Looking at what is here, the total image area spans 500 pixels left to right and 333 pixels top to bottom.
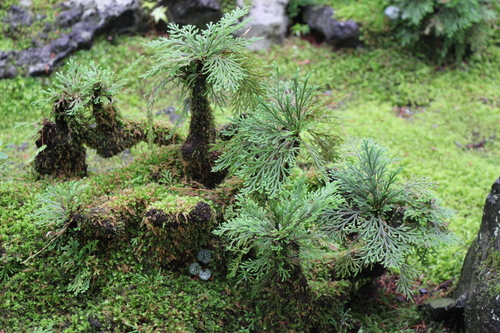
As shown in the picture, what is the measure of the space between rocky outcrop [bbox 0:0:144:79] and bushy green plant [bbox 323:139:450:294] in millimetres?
5299

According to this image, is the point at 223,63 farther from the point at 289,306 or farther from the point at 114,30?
the point at 114,30

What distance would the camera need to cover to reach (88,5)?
289 inches

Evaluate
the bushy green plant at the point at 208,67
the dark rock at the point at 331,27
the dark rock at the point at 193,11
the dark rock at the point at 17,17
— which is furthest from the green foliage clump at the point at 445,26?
the dark rock at the point at 17,17

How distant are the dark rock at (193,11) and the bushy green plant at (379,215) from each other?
4.96 m

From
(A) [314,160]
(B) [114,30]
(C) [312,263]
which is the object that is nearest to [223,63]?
(A) [314,160]

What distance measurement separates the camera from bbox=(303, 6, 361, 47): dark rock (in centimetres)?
777

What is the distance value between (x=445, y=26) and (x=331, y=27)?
185 cm

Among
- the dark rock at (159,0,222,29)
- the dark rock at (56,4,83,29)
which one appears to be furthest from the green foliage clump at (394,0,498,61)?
the dark rock at (56,4,83,29)

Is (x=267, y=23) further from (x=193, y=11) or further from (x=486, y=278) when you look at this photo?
(x=486, y=278)

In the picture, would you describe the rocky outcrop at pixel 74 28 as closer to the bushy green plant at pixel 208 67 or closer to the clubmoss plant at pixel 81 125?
the clubmoss plant at pixel 81 125

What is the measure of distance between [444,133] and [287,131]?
422 centimetres

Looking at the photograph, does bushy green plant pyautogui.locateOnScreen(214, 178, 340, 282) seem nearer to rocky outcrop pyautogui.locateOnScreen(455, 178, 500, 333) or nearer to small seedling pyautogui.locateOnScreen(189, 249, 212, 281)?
small seedling pyautogui.locateOnScreen(189, 249, 212, 281)

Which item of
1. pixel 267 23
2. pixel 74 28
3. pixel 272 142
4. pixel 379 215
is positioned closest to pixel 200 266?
pixel 272 142

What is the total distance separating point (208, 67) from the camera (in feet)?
11.3
